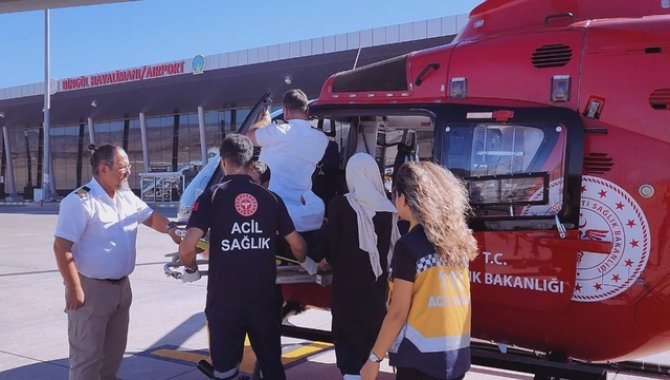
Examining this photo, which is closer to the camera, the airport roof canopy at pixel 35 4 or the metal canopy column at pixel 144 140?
the airport roof canopy at pixel 35 4

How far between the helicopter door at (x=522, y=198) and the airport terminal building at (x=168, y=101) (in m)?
16.0

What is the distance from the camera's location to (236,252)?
11.8ft

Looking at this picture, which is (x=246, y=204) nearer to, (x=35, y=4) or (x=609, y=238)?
(x=609, y=238)

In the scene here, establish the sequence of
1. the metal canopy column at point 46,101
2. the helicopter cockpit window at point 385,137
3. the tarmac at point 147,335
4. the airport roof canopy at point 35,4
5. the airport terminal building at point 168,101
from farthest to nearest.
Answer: the metal canopy column at point 46,101
the airport terminal building at point 168,101
the airport roof canopy at point 35,4
the tarmac at point 147,335
the helicopter cockpit window at point 385,137

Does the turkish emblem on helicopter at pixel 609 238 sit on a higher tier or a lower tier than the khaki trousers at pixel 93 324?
higher

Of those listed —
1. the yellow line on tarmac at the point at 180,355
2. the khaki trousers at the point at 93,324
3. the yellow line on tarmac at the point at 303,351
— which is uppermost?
the khaki trousers at the point at 93,324

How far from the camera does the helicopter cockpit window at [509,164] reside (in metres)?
3.70

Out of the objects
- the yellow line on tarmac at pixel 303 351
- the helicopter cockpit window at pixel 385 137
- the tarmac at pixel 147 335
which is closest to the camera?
the helicopter cockpit window at pixel 385 137

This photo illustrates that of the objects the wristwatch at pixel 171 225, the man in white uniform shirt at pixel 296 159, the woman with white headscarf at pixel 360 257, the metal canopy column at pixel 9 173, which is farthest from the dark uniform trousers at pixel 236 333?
the metal canopy column at pixel 9 173

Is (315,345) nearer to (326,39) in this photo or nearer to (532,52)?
(532,52)

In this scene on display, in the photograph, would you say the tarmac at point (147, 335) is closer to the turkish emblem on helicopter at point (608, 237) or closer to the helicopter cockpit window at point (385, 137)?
the helicopter cockpit window at point (385, 137)

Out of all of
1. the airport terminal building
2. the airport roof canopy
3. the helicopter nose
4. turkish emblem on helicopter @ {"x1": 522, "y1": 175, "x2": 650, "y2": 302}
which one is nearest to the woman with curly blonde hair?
turkish emblem on helicopter @ {"x1": 522, "y1": 175, "x2": 650, "y2": 302}

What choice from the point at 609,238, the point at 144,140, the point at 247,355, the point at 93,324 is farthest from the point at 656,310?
the point at 144,140

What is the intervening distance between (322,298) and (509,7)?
8.47ft
